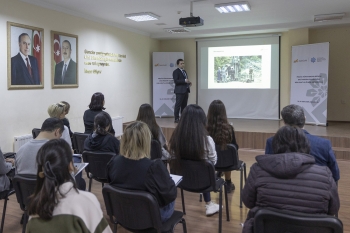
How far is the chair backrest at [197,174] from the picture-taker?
253cm

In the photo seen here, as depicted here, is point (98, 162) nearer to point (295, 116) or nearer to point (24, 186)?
point (24, 186)

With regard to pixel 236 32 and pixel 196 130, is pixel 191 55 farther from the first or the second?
pixel 196 130

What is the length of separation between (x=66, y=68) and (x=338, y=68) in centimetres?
639

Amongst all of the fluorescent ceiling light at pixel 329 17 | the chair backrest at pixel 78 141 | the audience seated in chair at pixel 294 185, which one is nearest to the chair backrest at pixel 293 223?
the audience seated in chair at pixel 294 185

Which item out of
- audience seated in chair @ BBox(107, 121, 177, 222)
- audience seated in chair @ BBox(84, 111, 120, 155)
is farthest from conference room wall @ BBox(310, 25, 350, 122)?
audience seated in chair @ BBox(107, 121, 177, 222)

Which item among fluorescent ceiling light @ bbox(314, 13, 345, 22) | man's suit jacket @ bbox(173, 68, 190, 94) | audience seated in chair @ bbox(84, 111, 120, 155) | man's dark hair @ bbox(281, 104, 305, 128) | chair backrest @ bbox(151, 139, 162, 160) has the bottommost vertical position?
chair backrest @ bbox(151, 139, 162, 160)

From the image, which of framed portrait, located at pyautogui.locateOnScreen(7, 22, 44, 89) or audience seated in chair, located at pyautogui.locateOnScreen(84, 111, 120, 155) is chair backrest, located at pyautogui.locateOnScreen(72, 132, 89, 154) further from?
framed portrait, located at pyautogui.locateOnScreen(7, 22, 44, 89)

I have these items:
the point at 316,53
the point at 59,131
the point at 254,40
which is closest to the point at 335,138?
the point at 316,53

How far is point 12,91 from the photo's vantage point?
4.85m

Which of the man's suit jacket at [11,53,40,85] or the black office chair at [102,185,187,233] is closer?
the black office chair at [102,185,187,233]

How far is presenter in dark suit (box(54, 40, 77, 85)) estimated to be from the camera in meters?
5.73

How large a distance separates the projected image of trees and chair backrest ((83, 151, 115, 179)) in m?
6.15

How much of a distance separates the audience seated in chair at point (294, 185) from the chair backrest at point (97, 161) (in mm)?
1600

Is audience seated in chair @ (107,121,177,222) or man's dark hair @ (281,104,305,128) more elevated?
man's dark hair @ (281,104,305,128)
